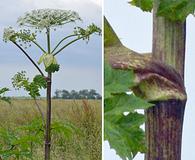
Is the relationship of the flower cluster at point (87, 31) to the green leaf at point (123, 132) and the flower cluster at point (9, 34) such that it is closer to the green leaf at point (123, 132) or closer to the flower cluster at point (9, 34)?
the flower cluster at point (9, 34)

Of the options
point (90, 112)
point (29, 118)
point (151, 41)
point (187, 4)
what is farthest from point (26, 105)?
point (187, 4)

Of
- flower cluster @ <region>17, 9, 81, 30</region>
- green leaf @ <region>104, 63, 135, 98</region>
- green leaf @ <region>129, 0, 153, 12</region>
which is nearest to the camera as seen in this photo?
green leaf @ <region>104, 63, 135, 98</region>

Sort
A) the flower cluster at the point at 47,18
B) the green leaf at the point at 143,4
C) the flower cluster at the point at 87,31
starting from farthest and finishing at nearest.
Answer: the flower cluster at the point at 87,31 < the flower cluster at the point at 47,18 < the green leaf at the point at 143,4

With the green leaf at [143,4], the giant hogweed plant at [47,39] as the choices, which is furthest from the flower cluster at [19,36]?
the green leaf at [143,4]

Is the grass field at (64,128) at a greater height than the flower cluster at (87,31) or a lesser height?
lesser

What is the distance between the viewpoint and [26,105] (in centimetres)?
168

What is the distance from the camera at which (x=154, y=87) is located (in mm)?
1111

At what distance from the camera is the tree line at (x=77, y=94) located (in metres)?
1.63

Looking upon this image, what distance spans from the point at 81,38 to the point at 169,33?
0.58m

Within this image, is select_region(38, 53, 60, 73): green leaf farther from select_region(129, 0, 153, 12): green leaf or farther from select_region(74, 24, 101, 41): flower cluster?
select_region(129, 0, 153, 12): green leaf

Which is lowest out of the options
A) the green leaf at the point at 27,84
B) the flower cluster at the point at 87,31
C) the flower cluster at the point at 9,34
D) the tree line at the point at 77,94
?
the tree line at the point at 77,94

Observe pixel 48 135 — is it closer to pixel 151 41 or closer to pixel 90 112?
pixel 90 112

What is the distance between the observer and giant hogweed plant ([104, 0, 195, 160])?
106cm

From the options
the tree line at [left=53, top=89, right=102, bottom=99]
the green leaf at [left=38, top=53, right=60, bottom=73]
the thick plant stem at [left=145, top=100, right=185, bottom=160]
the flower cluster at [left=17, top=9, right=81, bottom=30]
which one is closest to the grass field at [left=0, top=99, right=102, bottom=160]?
the tree line at [left=53, top=89, right=102, bottom=99]
